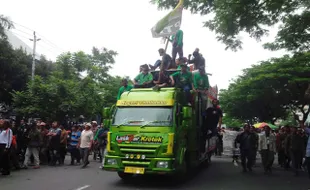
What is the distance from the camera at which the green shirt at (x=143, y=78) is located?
35.8 feet

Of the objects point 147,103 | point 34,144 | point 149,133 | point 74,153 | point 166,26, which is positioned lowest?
point 74,153

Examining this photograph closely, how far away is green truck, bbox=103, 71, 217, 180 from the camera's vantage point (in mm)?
8195

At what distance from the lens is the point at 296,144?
12141mm

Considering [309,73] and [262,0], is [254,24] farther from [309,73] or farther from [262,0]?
[309,73]

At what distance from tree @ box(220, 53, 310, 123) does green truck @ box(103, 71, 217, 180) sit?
46.5 ft

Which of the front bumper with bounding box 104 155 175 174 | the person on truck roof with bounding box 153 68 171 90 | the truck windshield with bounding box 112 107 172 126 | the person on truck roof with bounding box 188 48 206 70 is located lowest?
the front bumper with bounding box 104 155 175 174

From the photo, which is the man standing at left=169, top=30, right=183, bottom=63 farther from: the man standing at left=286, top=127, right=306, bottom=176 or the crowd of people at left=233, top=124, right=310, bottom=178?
the man standing at left=286, top=127, right=306, bottom=176

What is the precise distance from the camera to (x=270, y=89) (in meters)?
26.2

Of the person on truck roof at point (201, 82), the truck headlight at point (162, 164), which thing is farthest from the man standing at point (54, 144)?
the truck headlight at point (162, 164)

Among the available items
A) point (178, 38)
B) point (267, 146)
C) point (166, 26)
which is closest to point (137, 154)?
point (166, 26)

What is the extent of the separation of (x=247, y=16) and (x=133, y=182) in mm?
5571

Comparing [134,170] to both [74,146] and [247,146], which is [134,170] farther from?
[74,146]

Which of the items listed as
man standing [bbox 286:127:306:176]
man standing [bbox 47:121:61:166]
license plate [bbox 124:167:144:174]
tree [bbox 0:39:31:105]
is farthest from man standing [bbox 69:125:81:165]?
tree [bbox 0:39:31:105]

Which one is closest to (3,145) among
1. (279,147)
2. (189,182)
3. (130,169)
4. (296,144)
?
(130,169)
